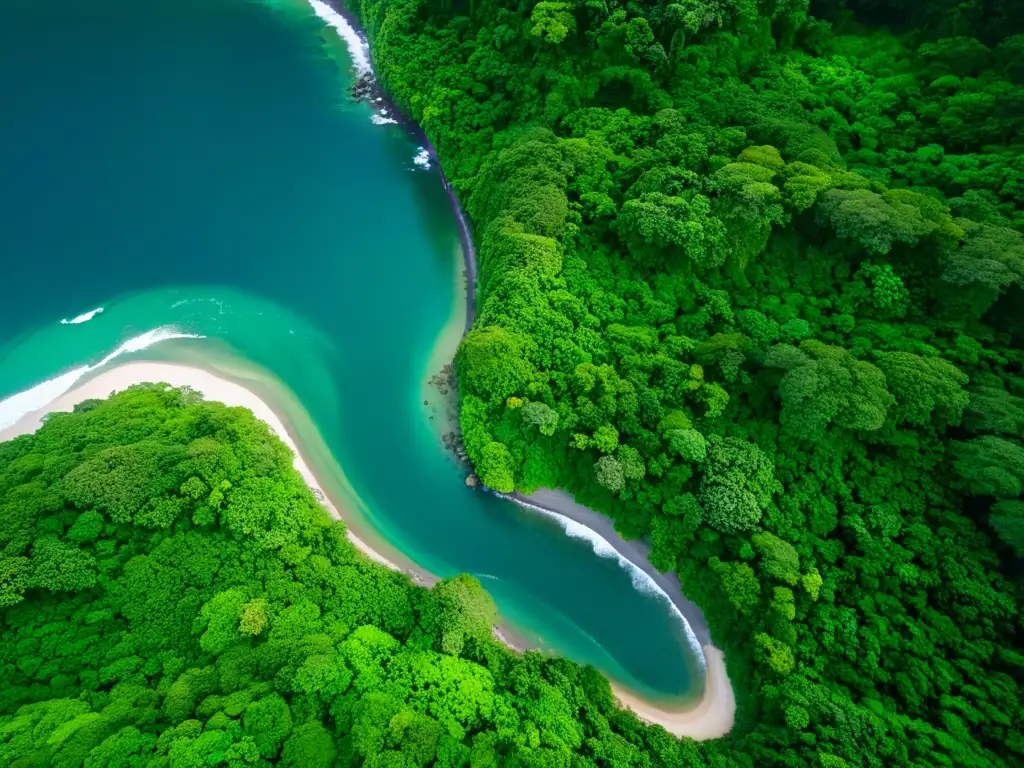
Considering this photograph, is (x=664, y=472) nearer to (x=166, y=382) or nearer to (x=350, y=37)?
(x=166, y=382)

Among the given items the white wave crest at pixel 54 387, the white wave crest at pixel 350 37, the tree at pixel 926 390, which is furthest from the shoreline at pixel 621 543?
the white wave crest at pixel 350 37

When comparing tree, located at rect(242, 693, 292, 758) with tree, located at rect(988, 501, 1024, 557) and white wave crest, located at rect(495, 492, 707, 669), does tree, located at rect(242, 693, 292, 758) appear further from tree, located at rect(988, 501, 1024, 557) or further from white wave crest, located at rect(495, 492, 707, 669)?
tree, located at rect(988, 501, 1024, 557)

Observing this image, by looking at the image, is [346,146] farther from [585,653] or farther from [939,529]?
[939,529]

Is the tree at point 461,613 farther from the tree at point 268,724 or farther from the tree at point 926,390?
the tree at point 926,390

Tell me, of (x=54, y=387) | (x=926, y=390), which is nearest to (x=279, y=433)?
(x=54, y=387)

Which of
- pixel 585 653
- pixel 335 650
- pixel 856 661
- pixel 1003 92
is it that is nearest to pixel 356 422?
pixel 335 650

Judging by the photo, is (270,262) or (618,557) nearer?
(618,557)

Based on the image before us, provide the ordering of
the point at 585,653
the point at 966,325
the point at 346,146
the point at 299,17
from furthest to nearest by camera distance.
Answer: the point at 299,17, the point at 346,146, the point at 966,325, the point at 585,653
